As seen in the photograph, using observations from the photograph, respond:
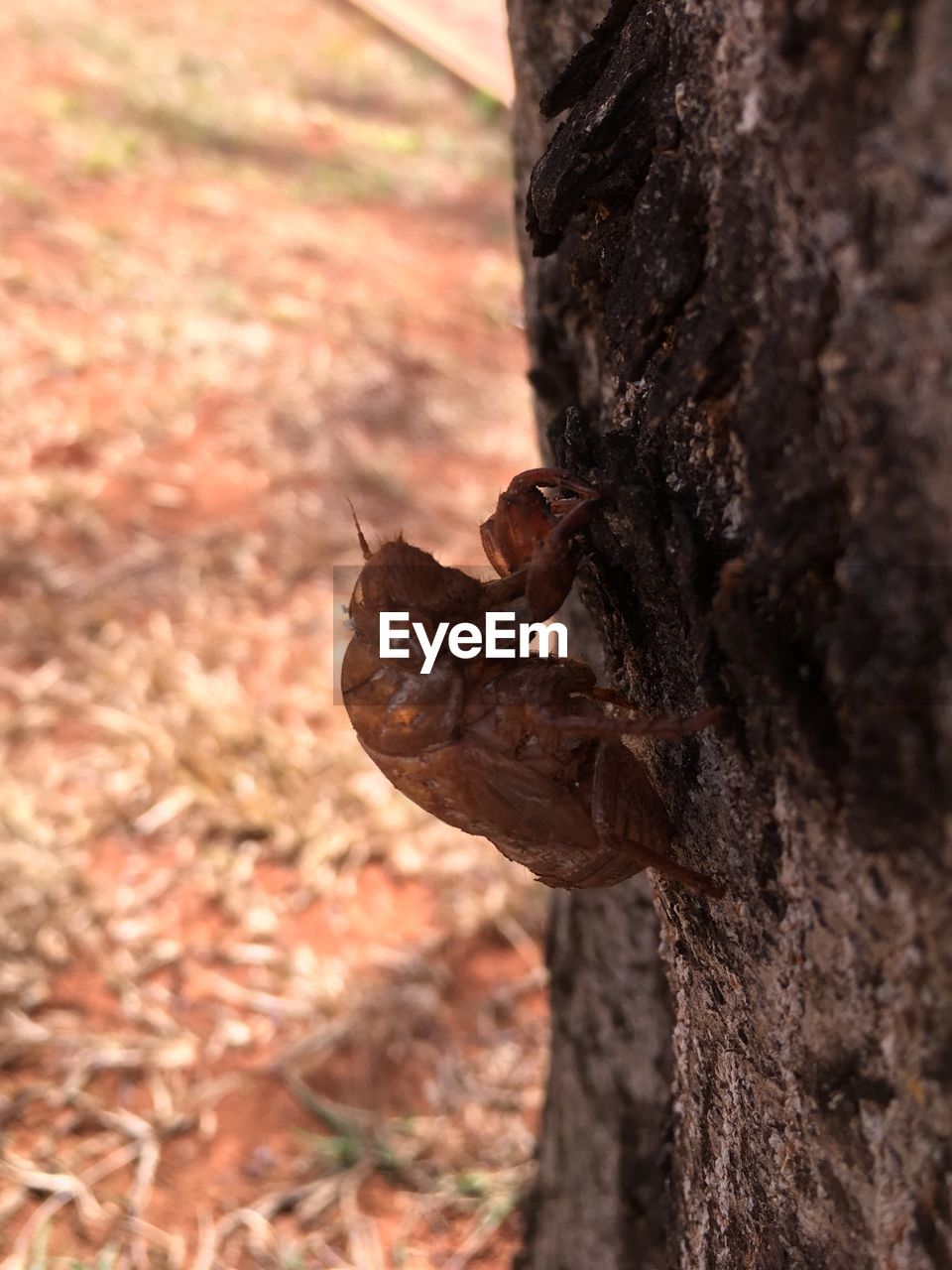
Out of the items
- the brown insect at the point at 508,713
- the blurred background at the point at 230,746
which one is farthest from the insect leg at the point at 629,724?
the blurred background at the point at 230,746

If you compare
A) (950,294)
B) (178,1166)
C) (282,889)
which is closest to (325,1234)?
(178,1166)

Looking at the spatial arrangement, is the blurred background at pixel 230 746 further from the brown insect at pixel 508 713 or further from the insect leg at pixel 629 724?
the insect leg at pixel 629 724

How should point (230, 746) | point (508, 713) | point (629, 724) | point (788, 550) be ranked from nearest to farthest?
point (788, 550) → point (629, 724) → point (508, 713) → point (230, 746)

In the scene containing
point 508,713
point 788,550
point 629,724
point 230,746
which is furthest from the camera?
point 230,746

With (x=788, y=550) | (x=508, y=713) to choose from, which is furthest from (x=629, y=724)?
(x=788, y=550)

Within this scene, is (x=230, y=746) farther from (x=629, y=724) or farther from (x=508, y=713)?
(x=629, y=724)
